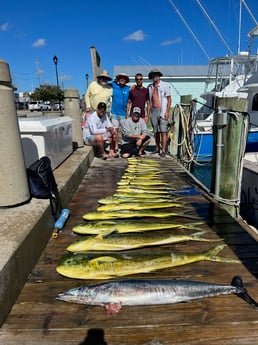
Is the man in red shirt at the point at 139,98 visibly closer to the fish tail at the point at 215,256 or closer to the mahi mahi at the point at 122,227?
the mahi mahi at the point at 122,227

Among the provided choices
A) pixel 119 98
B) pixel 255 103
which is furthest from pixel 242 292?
pixel 255 103

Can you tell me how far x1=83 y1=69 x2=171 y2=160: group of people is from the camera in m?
7.30

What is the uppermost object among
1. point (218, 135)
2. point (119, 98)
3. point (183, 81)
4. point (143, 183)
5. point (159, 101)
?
point (183, 81)

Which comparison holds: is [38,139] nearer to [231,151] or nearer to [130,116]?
[231,151]

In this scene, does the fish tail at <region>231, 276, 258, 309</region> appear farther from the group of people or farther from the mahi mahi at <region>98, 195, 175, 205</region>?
the group of people

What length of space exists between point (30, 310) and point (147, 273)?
0.95 meters

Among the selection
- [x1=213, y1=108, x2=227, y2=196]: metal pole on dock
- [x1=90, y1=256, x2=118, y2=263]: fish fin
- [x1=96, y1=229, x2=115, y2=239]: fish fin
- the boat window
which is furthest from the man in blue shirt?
the boat window

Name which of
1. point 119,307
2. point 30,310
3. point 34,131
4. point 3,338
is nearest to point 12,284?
point 30,310

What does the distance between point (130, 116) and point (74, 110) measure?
1.45 m

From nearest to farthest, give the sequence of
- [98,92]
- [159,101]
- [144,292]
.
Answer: [144,292] < [159,101] < [98,92]

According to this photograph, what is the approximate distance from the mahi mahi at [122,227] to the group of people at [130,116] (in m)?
4.15

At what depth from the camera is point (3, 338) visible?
1844mm

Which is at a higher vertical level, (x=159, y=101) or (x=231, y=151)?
(x=159, y=101)

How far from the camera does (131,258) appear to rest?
259cm
